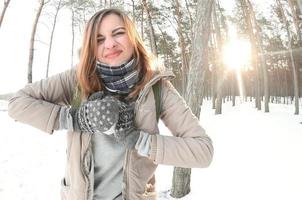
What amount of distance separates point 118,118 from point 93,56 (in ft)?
1.50

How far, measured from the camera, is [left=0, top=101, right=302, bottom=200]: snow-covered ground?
644cm

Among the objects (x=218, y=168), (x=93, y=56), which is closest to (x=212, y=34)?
(x=218, y=168)

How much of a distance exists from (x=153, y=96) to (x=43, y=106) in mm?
581

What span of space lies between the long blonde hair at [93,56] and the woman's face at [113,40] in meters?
0.02

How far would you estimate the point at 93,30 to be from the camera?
1925mm

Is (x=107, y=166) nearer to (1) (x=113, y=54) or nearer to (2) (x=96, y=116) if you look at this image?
(2) (x=96, y=116)

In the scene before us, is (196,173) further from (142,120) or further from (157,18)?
(157,18)

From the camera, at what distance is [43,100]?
1949mm

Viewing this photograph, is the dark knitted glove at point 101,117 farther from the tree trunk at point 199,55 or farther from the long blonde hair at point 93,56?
the tree trunk at point 199,55

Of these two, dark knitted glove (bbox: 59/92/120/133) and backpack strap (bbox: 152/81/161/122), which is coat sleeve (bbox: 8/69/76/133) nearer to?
dark knitted glove (bbox: 59/92/120/133)

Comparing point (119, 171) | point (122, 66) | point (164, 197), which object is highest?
point (122, 66)

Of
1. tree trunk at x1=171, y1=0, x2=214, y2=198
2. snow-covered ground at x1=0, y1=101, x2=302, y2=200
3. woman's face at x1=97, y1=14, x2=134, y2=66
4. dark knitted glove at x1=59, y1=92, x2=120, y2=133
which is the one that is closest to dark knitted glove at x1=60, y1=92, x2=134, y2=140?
dark knitted glove at x1=59, y1=92, x2=120, y2=133

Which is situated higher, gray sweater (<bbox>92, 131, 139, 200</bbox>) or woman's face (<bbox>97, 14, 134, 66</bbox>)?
woman's face (<bbox>97, 14, 134, 66</bbox>)

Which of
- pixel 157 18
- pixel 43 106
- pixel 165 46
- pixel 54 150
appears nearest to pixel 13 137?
pixel 54 150
